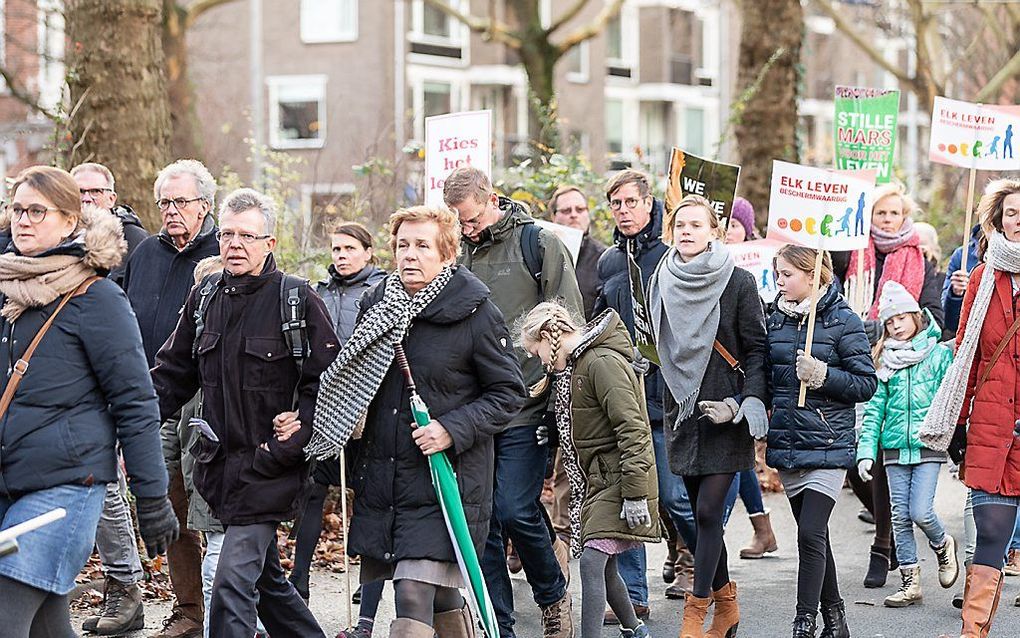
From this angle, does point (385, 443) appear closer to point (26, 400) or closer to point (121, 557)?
point (26, 400)

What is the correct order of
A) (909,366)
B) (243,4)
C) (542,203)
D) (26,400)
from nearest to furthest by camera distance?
(26,400) → (909,366) → (542,203) → (243,4)

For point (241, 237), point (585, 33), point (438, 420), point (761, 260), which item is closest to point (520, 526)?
point (438, 420)

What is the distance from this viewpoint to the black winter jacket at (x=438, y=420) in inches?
245

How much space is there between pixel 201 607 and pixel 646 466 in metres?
2.49

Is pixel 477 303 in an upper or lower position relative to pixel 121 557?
upper

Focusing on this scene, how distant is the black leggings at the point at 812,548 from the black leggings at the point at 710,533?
1.27 feet

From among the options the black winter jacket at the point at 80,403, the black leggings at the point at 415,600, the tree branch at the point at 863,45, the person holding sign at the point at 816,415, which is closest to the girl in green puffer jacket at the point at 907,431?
the person holding sign at the point at 816,415

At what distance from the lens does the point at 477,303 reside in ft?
20.9

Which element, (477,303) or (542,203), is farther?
(542,203)

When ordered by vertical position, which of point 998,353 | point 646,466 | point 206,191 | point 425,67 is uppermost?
point 425,67

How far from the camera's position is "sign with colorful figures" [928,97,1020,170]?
36.7ft

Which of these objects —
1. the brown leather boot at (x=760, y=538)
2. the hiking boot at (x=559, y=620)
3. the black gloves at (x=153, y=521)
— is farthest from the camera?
the brown leather boot at (x=760, y=538)

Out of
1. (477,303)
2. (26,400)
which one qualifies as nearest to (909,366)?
(477,303)

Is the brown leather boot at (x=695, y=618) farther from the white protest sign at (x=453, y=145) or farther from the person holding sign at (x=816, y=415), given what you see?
the white protest sign at (x=453, y=145)
